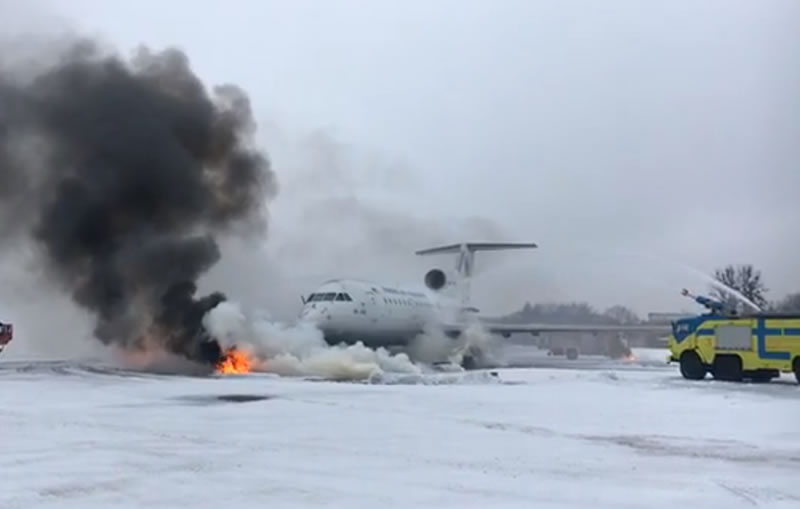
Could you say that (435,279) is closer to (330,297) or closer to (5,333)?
(330,297)

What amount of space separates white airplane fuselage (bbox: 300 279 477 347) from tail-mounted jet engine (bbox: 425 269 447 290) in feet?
21.2

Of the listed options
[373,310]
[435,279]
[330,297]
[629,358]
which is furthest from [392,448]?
[629,358]

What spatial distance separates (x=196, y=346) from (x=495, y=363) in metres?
18.9

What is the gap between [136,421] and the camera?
629 inches

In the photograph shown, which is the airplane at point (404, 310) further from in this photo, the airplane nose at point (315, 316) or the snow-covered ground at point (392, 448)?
the snow-covered ground at point (392, 448)

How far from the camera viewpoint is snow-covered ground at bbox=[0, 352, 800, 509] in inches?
368

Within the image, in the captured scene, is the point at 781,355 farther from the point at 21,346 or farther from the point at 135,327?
the point at 21,346

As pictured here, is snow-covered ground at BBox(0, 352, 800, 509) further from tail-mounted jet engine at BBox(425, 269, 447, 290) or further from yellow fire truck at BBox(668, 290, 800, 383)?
tail-mounted jet engine at BBox(425, 269, 447, 290)

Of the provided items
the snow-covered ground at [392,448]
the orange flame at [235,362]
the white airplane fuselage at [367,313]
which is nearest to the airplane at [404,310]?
the white airplane fuselage at [367,313]

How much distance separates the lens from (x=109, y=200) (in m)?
34.5

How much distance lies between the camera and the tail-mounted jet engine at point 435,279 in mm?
51625

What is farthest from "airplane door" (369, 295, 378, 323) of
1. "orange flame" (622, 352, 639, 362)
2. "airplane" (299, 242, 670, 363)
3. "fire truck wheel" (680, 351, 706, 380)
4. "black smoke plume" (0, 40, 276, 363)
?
"orange flame" (622, 352, 639, 362)

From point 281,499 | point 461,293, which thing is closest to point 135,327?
point 461,293

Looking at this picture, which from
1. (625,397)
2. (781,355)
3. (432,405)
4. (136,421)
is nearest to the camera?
(136,421)
